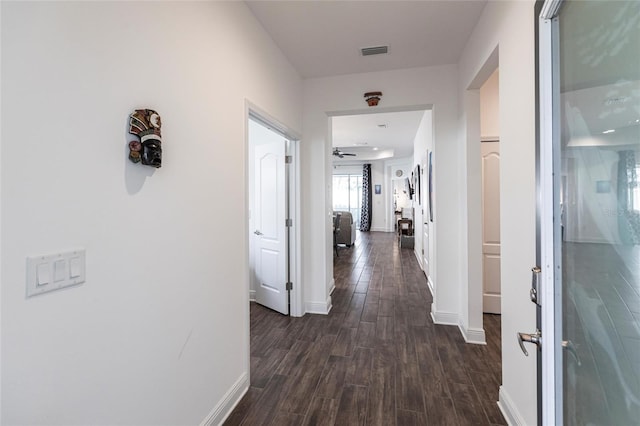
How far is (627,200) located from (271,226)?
3014 mm

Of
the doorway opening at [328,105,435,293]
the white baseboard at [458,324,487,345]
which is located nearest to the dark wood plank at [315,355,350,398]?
the white baseboard at [458,324,487,345]

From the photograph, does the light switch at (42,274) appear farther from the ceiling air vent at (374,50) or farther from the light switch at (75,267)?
the ceiling air vent at (374,50)

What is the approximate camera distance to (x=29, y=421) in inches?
32.8

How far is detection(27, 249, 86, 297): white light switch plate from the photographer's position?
0.83 m

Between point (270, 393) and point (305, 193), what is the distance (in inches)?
80.5

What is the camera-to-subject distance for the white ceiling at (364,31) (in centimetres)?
212

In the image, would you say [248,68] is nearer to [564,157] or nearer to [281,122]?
[281,122]

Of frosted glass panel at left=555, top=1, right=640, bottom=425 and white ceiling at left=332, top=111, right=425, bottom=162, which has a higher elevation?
white ceiling at left=332, top=111, right=425, bottom=162

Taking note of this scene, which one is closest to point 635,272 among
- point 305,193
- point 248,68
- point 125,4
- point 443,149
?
point 125,4

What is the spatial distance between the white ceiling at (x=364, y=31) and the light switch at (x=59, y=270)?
6.77 feet

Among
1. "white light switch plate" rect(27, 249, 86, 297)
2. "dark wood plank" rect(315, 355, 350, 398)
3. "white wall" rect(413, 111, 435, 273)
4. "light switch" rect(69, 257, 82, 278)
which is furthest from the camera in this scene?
"white wall" rect(413, 111, 435, 273)

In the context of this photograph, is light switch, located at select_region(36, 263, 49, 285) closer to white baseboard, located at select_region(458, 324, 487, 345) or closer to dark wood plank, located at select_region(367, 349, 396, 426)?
dark wood plank, located at select_region(367, 349, 396, 426)

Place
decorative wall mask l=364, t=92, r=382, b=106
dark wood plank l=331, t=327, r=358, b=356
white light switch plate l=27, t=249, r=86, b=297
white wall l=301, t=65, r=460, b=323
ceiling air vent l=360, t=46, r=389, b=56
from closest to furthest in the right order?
white light switch plate l=27, t=249, r=86, b=297
dark wood plank l=331, t=327, r=358, b=356
ceiling air vent l=360, t=46, r=389, b=56
white wall l=301, t=65, r=460, b=323
decorative wall mask l=364, t=92, r=382, b=106

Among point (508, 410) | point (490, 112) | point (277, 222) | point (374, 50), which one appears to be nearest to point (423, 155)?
point (490, 112)
